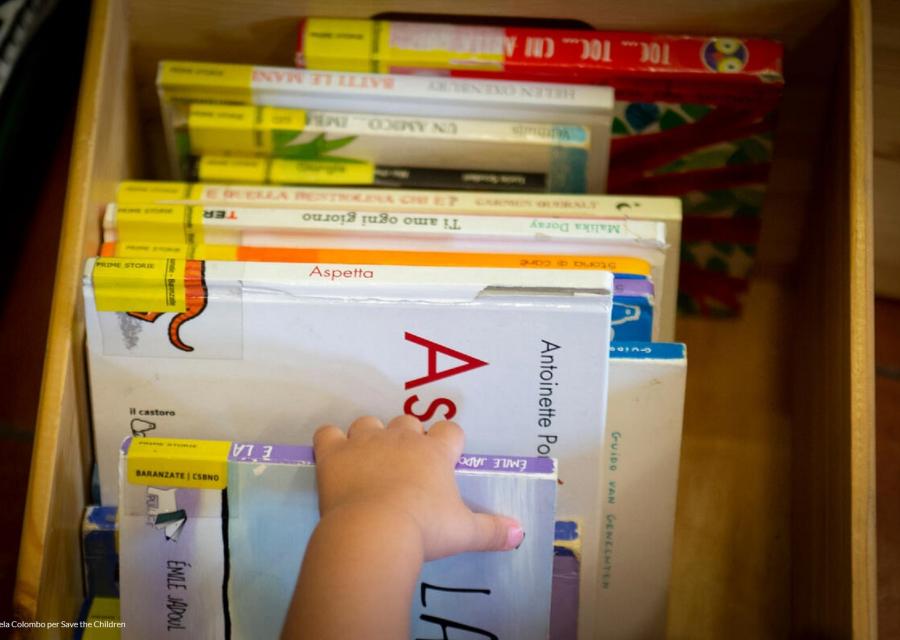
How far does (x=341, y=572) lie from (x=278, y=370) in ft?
0.59

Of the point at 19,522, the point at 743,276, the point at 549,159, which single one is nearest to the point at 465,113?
the point at 549,159

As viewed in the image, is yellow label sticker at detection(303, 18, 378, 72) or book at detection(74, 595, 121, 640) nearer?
book at detection(74, 595, 121, 640)

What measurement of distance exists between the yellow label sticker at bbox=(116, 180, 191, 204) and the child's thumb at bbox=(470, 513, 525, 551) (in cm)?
35

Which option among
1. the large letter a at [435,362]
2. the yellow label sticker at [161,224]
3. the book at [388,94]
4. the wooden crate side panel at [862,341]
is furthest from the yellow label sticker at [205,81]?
the wooden crate side panel at [862,341]

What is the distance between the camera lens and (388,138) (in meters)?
0.82

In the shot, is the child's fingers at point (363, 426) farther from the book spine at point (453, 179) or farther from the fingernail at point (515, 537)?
the book spine at point (453, 179)

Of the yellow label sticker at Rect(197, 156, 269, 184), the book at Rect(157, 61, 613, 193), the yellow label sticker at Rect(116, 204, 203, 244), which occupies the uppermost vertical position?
the book at Rect(157, 61, 613, 193)

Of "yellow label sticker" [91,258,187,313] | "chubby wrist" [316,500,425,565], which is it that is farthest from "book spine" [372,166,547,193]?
"chubby wrist" [316,500,425,565]

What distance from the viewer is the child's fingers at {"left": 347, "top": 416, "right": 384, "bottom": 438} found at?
0.69 metres

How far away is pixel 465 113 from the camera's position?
0.83 meters

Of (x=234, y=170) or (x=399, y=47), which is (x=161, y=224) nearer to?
(x=234, y=170)

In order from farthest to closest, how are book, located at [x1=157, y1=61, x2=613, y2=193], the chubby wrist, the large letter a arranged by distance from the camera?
1. book, located at [x1=157, y1=61, x2=613, y2=193]
2. the large letter a
3. the chubby wrist

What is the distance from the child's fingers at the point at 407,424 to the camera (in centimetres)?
69

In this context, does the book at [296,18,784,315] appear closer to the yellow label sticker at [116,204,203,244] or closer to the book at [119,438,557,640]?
the yellow label sticker at [116,204,203,244]
